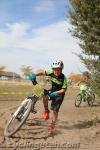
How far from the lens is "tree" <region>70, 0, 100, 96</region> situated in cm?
1343

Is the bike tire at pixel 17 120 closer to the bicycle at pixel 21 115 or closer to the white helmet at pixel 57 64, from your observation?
the bicycle at pixel 21 115

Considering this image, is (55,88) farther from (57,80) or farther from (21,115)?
(21,115)

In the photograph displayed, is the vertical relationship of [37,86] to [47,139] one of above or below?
above

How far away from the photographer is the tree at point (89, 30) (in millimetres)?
13430

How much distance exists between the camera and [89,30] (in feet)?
47.0

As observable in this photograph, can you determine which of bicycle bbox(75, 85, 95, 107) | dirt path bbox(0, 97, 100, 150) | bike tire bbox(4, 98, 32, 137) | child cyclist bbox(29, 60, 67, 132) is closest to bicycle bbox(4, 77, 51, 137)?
bike tire bbox(4, 98, 32, 137)

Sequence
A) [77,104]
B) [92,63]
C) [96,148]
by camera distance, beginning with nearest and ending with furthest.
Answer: [96,148], [92,63], [77,104]

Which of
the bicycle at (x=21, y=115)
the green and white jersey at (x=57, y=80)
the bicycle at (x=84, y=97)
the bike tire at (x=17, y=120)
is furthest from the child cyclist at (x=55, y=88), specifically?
the bicycle at (x=84, y=97)

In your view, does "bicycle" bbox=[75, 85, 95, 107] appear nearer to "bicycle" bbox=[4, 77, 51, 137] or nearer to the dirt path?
the dirt path

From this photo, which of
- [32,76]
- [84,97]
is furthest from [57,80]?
[84,97]

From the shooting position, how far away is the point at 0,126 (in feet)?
35.8

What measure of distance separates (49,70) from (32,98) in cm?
109

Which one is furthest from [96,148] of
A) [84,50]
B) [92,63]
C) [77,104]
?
[77,104]

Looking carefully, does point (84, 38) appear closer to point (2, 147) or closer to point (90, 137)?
point (90, 137)
